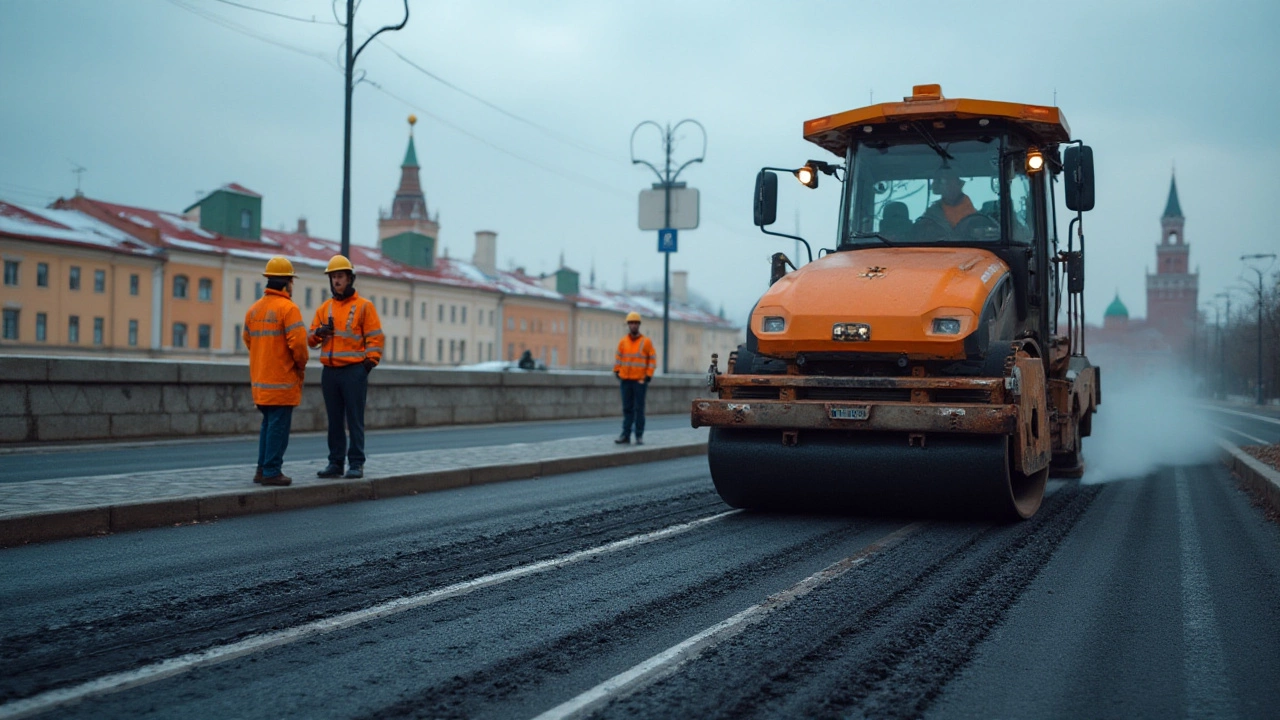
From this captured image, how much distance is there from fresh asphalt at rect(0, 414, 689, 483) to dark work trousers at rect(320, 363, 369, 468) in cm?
194

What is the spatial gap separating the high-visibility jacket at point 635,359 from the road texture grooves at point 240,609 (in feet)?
26.1

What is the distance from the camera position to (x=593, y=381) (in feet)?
94.1

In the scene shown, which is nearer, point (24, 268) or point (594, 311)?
point (24, 268)

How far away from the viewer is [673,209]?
33094 mm

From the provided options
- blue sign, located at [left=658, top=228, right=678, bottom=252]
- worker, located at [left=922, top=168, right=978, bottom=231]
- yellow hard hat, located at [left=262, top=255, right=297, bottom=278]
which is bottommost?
yellow hard hat, located at [left=262, top=255, right=297, bottom=278]

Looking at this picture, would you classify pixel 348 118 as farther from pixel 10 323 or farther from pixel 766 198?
pixel 10 323

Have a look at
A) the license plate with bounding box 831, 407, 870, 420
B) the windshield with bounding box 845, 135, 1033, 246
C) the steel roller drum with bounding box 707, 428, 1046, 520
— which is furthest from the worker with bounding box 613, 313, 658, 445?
the license plate with bounding box 831, 407, 870, 420

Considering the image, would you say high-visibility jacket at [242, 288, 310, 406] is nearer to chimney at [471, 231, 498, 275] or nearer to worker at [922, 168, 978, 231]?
worker at [922, 168, 978, 231]

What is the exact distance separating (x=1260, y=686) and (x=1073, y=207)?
18.1 feet

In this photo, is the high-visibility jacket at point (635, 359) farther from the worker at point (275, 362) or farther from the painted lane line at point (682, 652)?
the painted lane line at point (682, 652)

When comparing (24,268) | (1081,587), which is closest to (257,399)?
(1081,587)

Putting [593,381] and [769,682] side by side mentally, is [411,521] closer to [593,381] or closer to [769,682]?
[769,682]

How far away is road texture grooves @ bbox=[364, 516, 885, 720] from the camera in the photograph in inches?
160

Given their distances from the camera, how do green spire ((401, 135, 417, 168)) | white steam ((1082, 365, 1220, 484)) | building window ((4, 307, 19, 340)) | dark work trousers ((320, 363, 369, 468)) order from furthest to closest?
green spire ((401, 135, 417, 168)) < building window ((4, 307, 19, 340)) < white steam ((1082, 365, 1220, 484)) < dark work trousers ((320, 363, 369, 468))
